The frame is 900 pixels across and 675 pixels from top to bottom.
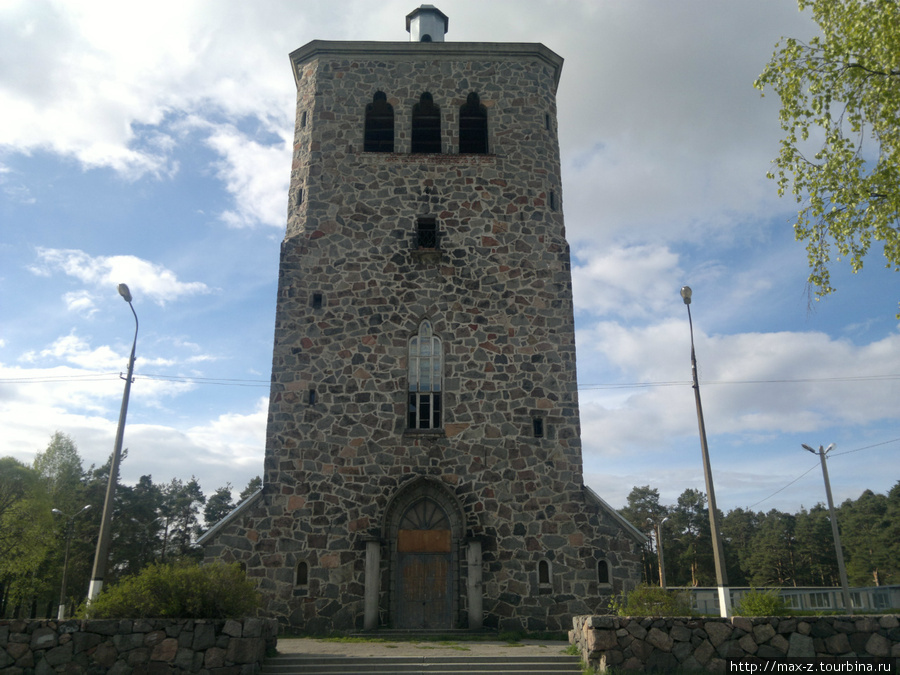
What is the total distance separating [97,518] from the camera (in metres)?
54.1

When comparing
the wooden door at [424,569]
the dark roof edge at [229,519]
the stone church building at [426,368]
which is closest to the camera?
the dark roof edge at [229,519]

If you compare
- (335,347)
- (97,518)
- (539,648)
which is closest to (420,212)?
(335,347)

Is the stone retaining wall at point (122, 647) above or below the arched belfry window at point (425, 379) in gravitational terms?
below

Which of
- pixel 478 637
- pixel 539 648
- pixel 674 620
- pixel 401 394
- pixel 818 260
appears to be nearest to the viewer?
pixel 674 620

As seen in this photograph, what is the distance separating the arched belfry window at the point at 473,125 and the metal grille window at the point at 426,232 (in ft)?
10.9

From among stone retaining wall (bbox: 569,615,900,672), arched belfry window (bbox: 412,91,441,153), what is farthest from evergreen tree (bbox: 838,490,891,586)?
arched belfry window (bbox: 412,91,441,153)

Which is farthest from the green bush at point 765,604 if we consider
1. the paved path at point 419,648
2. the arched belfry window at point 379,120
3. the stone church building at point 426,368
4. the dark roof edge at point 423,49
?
the dark roof edge at point 423,49

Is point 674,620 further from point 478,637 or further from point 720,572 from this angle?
point 478,637

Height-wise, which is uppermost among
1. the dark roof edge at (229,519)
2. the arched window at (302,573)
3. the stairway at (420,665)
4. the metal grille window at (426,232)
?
the metal grille window at (426,232)

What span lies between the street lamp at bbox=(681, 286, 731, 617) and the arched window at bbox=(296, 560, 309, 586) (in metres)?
10.1

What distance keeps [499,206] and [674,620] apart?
44.5 feet

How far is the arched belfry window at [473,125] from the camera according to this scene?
74.7 ft

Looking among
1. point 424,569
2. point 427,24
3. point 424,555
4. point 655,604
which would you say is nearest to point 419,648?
point 424,569

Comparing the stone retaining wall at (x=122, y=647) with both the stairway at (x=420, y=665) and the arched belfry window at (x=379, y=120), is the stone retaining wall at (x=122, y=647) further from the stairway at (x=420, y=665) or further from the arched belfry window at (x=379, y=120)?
the arched belfry window at (x=379, y=120)
